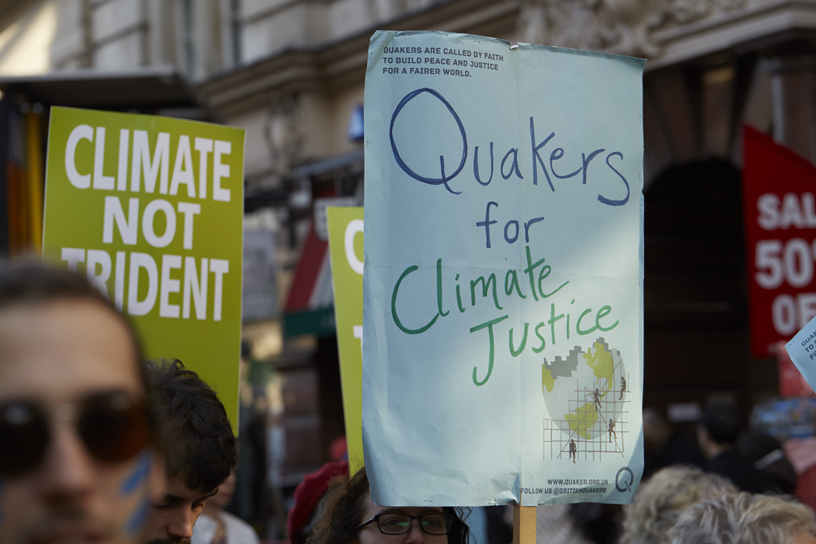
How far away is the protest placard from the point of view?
2.09 meters

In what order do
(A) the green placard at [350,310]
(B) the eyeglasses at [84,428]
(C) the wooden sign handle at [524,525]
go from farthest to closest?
(A) the green placard at [350,310] < (C) the wooden sign handle at [524,525] < (B) the eyeglasses at [84,428]

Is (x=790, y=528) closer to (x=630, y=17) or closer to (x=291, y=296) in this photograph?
(x=630, y=17)

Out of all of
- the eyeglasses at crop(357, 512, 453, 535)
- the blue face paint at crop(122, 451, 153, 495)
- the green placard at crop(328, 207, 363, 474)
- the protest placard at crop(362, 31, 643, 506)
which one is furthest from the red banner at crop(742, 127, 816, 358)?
the blue face paint at crop(122, 451, 153, 495)

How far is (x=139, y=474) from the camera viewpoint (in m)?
0.88

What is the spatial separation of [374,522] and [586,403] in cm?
64

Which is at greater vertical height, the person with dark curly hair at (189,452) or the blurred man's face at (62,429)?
the blurred man's face at (62,429)

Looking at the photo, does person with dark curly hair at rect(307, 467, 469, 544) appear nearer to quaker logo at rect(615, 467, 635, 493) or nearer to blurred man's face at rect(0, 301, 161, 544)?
quaker logo at rect(615, 467, 635, 493)

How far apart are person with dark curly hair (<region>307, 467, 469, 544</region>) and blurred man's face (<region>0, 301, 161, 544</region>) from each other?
1557 mm

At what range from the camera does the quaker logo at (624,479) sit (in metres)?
2.22

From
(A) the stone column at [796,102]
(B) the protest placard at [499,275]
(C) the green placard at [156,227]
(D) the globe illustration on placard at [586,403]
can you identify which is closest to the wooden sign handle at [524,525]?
(B) the protest placard at [499,275]

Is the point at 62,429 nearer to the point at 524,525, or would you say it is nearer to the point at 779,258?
the point at 524,525

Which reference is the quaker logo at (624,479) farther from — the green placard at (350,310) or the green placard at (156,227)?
the green placard at (156,227)

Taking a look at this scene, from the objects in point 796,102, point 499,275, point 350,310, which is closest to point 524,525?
point 499,275

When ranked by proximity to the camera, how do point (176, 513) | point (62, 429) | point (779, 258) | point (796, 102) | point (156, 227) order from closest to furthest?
point (62, 429) < point (176, 513) < point (156, 227) < point (779, 258) < point (796, 102)
